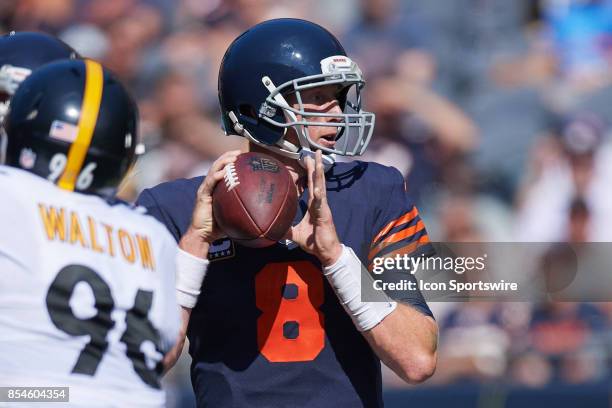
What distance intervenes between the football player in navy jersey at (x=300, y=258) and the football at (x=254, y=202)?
0.06 m

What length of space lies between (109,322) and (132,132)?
1.64 ft

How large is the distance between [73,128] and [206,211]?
68 centimetres

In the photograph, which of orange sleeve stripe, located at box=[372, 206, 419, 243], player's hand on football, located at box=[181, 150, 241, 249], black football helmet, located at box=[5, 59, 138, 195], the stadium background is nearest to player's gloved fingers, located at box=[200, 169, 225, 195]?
player's hand on football, located at box=[181, 150, 241, 249]

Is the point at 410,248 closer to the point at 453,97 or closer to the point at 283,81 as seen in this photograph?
the point at 283,81

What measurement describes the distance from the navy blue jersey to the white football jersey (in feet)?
2.14

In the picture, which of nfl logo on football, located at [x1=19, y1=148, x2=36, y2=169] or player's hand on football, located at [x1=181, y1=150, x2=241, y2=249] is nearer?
nfl logo on football, located at [x1=19, y1=148, x2=36, y2=169]

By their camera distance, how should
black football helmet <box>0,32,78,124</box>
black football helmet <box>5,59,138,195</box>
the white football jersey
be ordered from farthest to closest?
black football helmet <box>0,32,78,124</box> → black football helmet <box>5,59,138,195</box> → the white football jersey

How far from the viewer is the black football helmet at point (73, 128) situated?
2.57 metres

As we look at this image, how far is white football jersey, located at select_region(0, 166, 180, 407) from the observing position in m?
2.43

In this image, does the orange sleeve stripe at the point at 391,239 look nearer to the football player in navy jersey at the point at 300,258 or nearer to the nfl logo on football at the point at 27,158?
the football player in navy jersey at the point at 300,258

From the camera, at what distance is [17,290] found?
2434mm

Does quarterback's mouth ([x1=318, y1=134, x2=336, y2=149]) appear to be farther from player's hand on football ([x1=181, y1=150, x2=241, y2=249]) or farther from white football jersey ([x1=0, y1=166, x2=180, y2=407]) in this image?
white football jersey ([x1=0, y1=166, x2=180, y2=407])

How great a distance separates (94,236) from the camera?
256 cm

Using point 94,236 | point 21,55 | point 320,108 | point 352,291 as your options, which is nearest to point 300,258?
point 352,291
